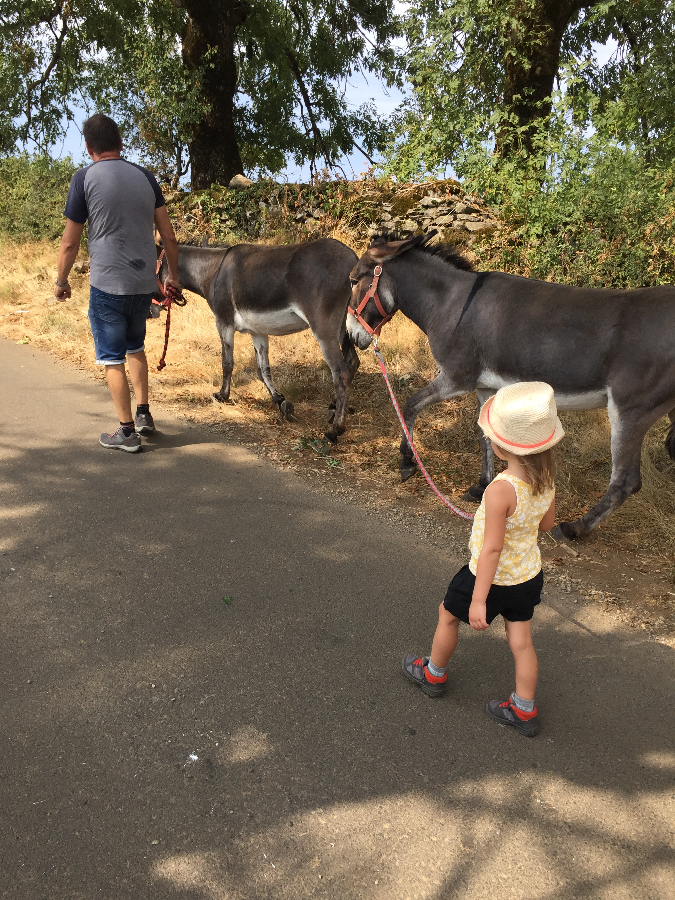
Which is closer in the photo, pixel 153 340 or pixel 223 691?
pixel 223 691

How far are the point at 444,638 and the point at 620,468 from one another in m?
2.20

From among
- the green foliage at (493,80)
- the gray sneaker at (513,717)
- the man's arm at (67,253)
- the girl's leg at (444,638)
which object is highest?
the green foliage at (493,80)

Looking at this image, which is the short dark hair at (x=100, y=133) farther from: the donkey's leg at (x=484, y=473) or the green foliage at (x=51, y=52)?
the green foliage at (x=51, y=52)

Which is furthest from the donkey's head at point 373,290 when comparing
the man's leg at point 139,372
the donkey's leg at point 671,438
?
the donkey's leg at point 671,438

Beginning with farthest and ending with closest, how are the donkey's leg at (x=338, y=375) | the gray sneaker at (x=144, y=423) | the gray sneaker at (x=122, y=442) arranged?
the donkey's leg at (x=338, y=375) < the gray sneaker at (x=144, y=423) < the gray sneaker at (x=122, y=442)

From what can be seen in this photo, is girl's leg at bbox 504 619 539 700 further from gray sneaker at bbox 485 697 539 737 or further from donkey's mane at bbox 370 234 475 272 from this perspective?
donkey's mane at bbox 370 234 475 272

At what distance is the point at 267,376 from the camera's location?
729cm

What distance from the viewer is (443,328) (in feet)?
16.7

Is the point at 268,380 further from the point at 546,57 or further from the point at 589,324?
the point at 546,57

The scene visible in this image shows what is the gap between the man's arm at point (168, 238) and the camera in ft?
18.9

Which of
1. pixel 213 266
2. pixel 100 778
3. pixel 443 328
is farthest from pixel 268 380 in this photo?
pixel 100 778

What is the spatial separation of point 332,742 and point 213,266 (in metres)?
6.20

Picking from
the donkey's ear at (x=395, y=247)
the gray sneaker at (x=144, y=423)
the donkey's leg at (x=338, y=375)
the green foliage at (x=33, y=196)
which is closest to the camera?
the donkey's ear at (x=395, y=247)

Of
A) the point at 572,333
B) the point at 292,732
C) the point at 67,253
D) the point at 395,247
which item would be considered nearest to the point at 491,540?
the point at 292,732
